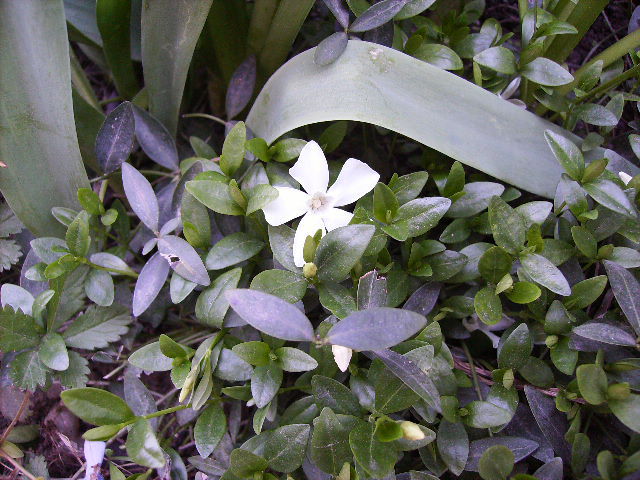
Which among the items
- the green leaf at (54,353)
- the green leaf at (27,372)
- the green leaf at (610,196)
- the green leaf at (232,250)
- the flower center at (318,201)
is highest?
the flower center at (318,201)

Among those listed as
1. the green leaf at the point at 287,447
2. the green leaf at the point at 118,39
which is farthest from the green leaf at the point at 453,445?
the green leaf at the point at 118,39

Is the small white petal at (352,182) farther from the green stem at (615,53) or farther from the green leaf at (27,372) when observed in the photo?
the green leaf at (27,372)

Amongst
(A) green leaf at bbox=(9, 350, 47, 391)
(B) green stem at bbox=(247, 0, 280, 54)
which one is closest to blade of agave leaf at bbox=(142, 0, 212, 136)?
(B) green stem at bbox=(247, 0, 280, 54)

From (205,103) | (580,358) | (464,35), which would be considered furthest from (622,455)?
(205,103)

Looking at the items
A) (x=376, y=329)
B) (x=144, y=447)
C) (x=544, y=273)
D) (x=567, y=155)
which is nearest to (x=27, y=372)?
(x=144, y=447)

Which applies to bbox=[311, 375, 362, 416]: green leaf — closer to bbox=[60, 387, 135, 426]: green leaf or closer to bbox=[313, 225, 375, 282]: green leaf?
bbox=[313, 225, 375, 282]: green leaf

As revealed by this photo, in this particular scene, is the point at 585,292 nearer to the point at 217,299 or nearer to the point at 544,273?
the point at 544,273
